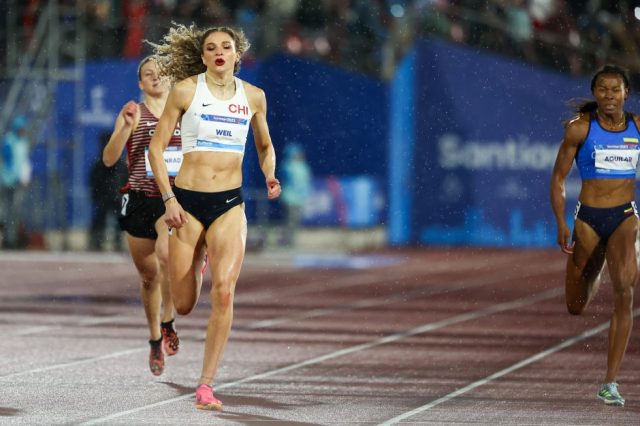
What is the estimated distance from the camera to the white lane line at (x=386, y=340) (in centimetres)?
857

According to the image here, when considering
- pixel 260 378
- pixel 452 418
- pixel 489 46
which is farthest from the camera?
pixel 489 46

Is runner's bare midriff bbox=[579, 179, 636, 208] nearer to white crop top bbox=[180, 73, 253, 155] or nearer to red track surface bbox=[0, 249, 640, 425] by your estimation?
red track surface bbox=[0, 249, 640, 425]

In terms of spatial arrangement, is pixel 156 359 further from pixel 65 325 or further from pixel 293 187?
pixel 293 187

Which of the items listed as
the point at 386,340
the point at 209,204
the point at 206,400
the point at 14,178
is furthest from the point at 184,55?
the point at 14,178

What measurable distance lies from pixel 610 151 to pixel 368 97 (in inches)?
796

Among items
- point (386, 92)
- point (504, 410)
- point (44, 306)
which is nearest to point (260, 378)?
point (504, 410)

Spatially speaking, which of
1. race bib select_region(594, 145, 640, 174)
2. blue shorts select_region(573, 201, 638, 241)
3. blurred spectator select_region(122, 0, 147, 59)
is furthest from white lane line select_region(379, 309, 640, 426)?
blurred spectator select_region(122, 0, 147, 59)

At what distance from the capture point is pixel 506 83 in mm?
30922

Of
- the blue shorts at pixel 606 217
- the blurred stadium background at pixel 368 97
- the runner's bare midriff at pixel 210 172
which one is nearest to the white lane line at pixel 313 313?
the runner's bare midriff at pixel 210 172

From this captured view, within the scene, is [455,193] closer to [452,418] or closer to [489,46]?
[489,46]

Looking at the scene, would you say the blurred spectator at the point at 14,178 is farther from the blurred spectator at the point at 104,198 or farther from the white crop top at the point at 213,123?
the white crop top at the point at 213,123

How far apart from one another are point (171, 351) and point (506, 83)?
850 inches

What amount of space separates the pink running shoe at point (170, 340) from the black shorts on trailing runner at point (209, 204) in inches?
69.7

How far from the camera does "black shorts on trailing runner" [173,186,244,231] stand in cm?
865
